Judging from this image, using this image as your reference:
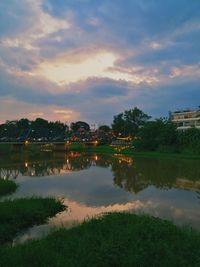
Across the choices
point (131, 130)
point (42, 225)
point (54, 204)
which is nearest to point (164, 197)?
point (54, 204)

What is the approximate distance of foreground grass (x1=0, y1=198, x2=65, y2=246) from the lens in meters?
12.7

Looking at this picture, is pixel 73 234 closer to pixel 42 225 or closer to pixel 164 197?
pixel 42 225

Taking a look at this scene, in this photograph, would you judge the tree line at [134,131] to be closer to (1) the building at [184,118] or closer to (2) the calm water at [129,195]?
(1) the building at [184,118]

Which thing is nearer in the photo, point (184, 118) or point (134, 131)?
point (134, 131)

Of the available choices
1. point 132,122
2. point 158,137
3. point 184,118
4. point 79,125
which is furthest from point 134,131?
point 79,125

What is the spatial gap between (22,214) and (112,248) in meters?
5.52

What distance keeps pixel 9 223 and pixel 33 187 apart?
512 inches

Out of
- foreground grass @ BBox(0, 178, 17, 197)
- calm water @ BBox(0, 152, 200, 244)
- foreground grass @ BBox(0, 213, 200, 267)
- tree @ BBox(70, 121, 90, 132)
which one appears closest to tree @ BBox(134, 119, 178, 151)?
calm water @ BBox(0, 152, 200, 244)

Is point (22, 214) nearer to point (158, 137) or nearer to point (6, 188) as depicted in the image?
point (6, 188)

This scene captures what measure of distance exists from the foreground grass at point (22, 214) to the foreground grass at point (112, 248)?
6.80 ft

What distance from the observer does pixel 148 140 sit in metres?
71.9

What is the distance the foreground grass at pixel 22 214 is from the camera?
12.7 meters

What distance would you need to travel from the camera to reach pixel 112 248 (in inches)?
394

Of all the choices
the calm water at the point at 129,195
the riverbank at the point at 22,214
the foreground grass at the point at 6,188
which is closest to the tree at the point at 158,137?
the calm water at the point at 129,195
